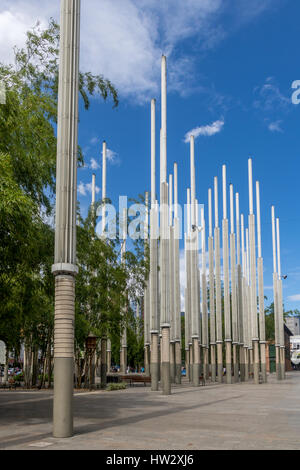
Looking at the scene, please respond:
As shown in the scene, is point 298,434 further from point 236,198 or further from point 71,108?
point 236,198

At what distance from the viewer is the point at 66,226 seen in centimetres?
1263

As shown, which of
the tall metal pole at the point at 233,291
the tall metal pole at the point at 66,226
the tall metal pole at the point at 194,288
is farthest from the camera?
the tall metal pole at the point at 233,291

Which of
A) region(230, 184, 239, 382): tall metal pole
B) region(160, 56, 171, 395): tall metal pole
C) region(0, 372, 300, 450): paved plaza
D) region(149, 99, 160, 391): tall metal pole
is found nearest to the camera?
region(0, 372, 300, 450): paved plaza

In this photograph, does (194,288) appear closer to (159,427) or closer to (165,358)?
(165,358)

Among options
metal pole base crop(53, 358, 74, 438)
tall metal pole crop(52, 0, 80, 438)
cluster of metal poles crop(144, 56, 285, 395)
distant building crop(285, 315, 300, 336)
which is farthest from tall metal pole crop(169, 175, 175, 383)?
distant building crop(285, 315, 300, 336)

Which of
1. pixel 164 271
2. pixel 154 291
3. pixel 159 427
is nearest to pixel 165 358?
pixel 164 271

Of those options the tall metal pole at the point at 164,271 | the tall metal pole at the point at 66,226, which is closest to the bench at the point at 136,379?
the tall metal pole at the point at 164,271

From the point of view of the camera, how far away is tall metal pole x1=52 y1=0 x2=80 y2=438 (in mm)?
12031

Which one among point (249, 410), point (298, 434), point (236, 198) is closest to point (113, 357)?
point (236, 198)

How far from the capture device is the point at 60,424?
11930mm

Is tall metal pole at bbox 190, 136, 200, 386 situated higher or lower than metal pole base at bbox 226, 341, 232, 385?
higher

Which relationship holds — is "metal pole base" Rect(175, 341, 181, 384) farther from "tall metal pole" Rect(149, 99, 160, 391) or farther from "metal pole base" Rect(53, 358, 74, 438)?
"metal pole base" Rect(53, 358, 74, 438)

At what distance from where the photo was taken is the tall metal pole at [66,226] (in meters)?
12.0

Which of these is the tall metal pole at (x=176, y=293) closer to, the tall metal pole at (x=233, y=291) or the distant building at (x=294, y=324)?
the tall metal pole at (x=233, y=291)
